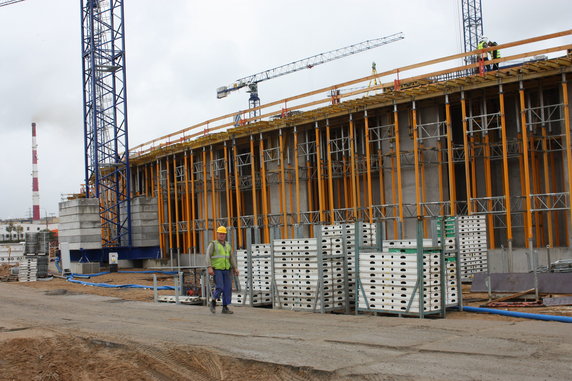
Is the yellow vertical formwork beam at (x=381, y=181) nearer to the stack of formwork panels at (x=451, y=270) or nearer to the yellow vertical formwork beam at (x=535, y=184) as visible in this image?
the yellow vertical formwork beam at (x=535, y=184)

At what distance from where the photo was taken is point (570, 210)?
876 inches

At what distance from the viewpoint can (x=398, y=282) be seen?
1325cm

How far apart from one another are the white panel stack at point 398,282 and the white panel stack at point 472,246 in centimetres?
706

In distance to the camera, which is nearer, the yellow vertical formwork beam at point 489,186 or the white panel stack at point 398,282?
the white panel stack at point 398,282

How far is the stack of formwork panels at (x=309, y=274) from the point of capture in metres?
14.5

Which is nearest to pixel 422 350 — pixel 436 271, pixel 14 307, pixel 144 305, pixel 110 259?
pixel 436 271

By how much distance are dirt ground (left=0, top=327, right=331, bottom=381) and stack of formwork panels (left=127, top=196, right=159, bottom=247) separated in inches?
1210

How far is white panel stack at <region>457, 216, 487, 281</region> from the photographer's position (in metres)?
19.9

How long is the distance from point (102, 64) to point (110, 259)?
1228cm

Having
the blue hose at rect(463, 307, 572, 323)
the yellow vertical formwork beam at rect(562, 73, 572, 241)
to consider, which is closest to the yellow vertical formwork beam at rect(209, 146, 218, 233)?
the yellow vertical formwork beam at rect(562, 73, 572, 241)

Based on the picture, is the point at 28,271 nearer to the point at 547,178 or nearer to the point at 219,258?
the point at 219,258

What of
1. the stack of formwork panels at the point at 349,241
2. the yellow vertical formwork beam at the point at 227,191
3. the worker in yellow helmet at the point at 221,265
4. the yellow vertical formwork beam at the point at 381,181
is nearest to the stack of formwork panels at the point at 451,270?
the stack of formwork panels at the point at 349,241

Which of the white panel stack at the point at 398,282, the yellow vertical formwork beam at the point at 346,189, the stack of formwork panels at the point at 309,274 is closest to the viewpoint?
the white panel stack at the point at 398,282

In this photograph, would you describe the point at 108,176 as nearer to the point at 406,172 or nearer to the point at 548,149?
the point at 406,172
